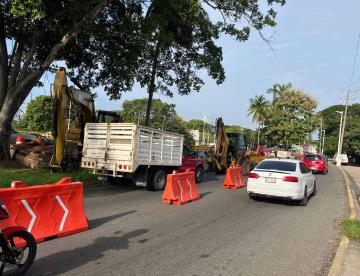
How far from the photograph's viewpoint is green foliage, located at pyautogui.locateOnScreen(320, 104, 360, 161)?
7838cm

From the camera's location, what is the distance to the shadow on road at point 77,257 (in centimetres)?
567

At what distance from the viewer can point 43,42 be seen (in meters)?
19.6

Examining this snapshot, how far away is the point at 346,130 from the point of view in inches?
3248

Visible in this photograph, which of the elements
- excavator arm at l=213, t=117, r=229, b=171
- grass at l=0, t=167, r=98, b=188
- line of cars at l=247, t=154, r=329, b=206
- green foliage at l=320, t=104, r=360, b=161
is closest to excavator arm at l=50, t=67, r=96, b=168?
grass at l=0, t=167, r=98, b=188

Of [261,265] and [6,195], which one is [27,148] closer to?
[6,195]

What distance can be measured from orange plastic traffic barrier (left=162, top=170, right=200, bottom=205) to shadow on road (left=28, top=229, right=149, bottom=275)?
4.30 meters

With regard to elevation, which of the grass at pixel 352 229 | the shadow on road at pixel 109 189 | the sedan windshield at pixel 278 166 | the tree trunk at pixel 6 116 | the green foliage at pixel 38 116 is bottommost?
the shadow on road at pixel 109 189

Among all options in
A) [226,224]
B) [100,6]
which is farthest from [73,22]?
[226,224]

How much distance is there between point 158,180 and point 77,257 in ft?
29.5

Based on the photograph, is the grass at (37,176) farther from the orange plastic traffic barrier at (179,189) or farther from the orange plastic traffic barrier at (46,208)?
the orange plastic traffic barrier at (46,208)

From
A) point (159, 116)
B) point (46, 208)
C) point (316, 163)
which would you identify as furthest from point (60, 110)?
point (159, 116)

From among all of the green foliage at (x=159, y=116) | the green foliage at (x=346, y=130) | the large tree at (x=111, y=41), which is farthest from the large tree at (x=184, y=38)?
the green foliage at (x=346, y=130)

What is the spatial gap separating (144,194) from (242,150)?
1362cm

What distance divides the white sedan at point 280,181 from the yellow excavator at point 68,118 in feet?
24.1
